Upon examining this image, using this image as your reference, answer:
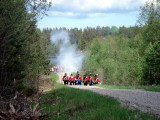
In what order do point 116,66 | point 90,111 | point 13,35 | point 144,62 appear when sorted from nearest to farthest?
point 90,111
point 13,35
point 144,62
point 116,66

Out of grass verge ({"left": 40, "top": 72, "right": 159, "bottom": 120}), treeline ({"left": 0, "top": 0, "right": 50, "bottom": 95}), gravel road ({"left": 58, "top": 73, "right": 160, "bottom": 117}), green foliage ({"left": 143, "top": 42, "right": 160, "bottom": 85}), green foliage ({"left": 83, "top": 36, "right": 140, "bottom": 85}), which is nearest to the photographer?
grass verge ({"left": 40, "top": 72, "right": 159, "bottom": 120})

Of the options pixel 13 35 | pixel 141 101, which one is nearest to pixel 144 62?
pixel 141 101

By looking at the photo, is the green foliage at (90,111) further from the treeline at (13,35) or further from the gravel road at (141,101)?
the treeline at (13,35)

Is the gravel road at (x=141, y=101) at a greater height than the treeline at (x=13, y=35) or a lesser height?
lesser

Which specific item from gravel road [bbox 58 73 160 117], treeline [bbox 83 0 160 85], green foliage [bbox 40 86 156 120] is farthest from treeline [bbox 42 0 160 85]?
green foliage [bbox 40 86 156 120]

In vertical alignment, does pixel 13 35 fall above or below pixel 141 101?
above

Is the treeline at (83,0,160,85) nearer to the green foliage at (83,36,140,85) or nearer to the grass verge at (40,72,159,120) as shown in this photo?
the green foliage at (83,36,140,85)

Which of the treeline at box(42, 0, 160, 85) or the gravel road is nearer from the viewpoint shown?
the gravel road

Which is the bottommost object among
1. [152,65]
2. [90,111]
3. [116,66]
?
[90,111]

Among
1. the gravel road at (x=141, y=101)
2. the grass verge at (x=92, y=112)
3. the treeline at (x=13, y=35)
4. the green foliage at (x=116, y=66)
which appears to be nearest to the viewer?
the grass verge at (x=92, y=112)

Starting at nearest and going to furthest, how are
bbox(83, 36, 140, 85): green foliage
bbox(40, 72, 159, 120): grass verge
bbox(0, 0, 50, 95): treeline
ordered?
bbox(40, 72, 159, 120): grass verge, bbox(0, 0, 50, 95): treeline, bbox(83, 36, 140, 85): green foliage

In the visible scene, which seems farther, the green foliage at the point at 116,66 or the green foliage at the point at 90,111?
the green foliage at the point at 116,66

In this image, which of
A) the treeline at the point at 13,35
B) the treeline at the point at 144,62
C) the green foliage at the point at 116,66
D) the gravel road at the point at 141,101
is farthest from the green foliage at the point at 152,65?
the treeline at the point at 13,35

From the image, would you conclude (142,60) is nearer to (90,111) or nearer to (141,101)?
(141,101)
